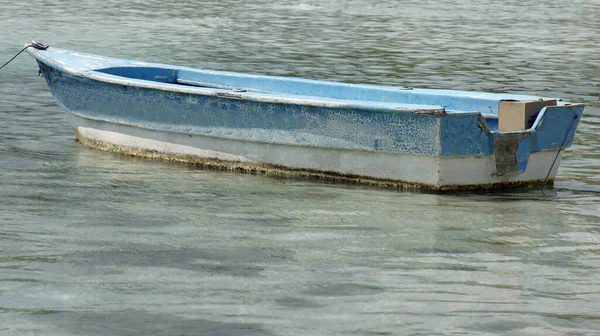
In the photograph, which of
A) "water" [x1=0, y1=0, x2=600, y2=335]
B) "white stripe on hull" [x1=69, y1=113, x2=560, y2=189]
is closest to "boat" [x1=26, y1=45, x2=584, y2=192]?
"white stripe on hull" [x1=69, y1=113, x2=560, y2=189]

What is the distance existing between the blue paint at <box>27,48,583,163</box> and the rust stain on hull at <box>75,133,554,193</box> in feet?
0.92

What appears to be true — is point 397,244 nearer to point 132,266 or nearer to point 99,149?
point 132,266

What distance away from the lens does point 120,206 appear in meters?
9.16

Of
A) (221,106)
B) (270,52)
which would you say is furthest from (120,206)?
→ (270,52)

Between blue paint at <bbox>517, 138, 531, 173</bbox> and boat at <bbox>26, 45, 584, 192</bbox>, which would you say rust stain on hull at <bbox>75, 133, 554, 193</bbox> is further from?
blue paint at <bbox>517, 138, 531, 173</bbox>

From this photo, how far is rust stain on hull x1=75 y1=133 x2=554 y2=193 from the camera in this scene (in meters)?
9.91

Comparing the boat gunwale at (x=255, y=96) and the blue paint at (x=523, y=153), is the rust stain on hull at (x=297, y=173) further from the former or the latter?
the boat gunwale at (x=255, y=96)

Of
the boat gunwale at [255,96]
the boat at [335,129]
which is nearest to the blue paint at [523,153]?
the boat at [335,129]

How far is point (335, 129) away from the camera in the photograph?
10.1 m

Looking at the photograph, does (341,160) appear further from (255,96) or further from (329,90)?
(329,90)

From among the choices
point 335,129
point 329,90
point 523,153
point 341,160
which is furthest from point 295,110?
point 523,153

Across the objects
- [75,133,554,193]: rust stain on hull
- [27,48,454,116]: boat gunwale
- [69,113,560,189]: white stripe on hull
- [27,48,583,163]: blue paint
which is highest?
[27,48,454,116]: boat gunwale

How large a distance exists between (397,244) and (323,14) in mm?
27541

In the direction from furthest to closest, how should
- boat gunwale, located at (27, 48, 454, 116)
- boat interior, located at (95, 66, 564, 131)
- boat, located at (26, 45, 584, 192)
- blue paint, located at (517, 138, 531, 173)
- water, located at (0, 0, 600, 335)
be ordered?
boat interior, located at (95, 66, 564, 131) < blue paint, located at (517, 138, 531, 173) < boat, located at (26, 45, 584, 192) < boat gunwale, located at (27, 48, 454, 116) < water, located at (0, 0, 600, 335)
